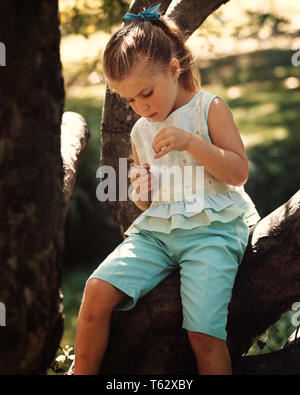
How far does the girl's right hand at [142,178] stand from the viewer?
2229 mm

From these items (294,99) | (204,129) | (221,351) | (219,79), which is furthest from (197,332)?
(219,79)

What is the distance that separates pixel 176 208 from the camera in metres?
2.17

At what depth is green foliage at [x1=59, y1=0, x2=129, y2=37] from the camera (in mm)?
3799

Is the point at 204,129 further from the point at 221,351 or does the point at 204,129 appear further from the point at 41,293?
the point at 41,293

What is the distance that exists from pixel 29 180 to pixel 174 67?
108cm

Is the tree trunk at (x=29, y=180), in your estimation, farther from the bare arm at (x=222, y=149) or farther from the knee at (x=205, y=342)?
the bare arm at (x=222, y=149)

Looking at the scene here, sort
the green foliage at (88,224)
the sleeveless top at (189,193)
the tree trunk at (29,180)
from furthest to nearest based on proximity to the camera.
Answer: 1. the green foliage at (88,224)
2. the sleeveless top at (189,193)
3. the tree trunk at (29,180)

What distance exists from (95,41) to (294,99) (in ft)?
11.4

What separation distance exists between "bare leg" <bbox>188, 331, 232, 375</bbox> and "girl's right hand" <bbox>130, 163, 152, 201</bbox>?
0.66 metres

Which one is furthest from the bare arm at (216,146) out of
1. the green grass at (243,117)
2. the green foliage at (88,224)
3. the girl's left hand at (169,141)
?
the green foliage at (88,224)

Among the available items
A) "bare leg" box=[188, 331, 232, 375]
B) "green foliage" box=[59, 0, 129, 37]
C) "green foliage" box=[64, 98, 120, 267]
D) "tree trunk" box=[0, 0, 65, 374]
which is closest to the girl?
"bare leg" box=[188, 331, 232, 375]

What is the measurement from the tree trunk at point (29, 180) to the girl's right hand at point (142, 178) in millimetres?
785

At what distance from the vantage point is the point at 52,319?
149cm

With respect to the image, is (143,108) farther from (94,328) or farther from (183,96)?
(94,328)
